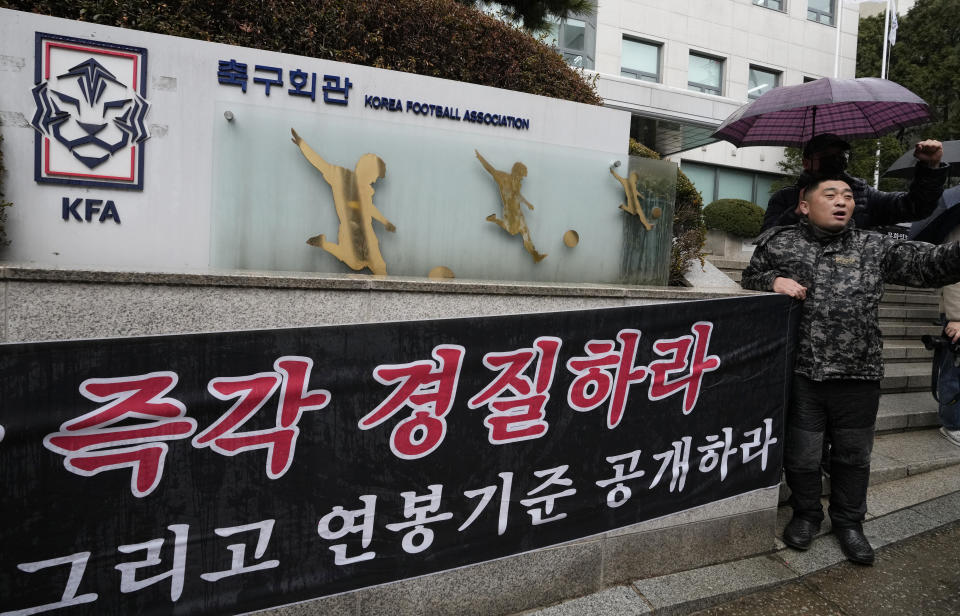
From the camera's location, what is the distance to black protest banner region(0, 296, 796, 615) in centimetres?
169

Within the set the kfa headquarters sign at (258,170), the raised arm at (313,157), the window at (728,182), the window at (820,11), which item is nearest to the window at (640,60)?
the window at (728,182)

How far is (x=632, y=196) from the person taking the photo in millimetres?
4020

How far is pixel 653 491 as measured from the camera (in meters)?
2.74

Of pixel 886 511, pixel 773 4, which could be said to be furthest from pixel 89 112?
pixel 773 4

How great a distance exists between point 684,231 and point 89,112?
4580 millimetres

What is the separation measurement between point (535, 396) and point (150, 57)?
9.25 ft

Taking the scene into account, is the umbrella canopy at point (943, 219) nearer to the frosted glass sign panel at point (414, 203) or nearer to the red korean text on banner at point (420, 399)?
the frosted glass sign panel at point (414, 203)

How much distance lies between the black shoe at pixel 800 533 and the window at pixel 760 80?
56.1 feet

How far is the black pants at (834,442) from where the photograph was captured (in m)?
2.95

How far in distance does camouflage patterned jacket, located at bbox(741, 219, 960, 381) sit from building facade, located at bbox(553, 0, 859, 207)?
428 inches

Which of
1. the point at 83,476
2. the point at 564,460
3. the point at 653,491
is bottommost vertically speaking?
the point at 653,491

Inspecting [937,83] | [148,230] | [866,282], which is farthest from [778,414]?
[937,83]

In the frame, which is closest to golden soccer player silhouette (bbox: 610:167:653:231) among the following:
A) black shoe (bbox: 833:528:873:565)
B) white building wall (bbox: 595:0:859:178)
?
black shoe (bbox: 833:528:873:565)

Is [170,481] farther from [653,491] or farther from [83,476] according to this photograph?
[653,491]
